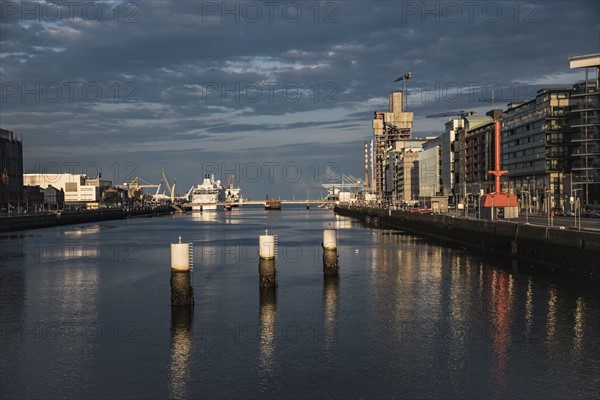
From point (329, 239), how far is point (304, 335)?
1866 centimetres

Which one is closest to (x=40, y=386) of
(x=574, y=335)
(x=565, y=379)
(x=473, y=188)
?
(x=565, y=379)

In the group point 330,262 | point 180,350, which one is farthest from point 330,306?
point 180,350

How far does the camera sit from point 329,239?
168 ft

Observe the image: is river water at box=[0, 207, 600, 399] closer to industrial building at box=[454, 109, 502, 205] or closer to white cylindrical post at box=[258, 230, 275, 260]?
white cylindrical post at box=[258, 230, 275, 260]

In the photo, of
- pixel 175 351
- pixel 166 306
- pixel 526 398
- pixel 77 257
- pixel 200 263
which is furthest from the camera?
pixel 77 257

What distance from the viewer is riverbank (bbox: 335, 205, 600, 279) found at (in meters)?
51.1

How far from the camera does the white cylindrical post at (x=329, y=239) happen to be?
2005 inches

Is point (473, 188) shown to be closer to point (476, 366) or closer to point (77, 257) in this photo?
point (77, 257)

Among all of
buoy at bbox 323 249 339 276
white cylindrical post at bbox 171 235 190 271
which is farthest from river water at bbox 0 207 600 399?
white cylindrical post at bbox 171 235 190 271

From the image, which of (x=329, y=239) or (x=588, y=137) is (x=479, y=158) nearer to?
(x=588, y=137)

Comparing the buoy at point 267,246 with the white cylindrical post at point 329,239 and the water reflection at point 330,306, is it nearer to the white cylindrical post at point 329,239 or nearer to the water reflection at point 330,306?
the water reflection at point 330,306

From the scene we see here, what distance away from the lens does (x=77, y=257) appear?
75062 mm

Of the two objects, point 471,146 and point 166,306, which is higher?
point 471,146

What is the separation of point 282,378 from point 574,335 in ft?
49.3
